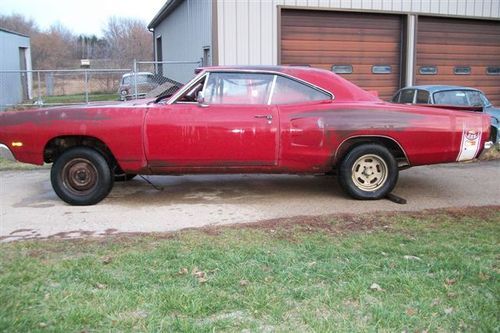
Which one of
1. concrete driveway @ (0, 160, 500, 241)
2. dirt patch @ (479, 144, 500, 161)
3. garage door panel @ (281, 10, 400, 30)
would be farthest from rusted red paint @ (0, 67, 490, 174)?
garage door panel @ (281, 10, 400, 30)

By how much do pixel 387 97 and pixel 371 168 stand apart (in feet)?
25.4

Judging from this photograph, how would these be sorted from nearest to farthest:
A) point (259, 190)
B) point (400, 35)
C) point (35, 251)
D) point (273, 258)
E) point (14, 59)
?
point (273, 258)
point (35, 251)
point (259, 190)
point (400, 35)
point (14, 59)

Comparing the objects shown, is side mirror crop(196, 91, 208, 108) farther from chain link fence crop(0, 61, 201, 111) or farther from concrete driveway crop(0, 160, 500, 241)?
chain link fence crop(0, 61, 201, 111)

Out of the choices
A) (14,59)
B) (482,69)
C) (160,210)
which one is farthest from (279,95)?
(14,59)

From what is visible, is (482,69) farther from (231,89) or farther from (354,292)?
(354,292)

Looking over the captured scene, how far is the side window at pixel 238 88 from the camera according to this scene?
6.49 m

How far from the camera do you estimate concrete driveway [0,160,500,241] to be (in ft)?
18.7

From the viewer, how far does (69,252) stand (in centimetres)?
471

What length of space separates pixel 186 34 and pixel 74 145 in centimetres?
987

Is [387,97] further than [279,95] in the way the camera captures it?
Yes

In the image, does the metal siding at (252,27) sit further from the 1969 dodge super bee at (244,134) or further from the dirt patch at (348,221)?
the dirt patch at (348,221)

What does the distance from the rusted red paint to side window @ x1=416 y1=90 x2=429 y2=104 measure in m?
4.15

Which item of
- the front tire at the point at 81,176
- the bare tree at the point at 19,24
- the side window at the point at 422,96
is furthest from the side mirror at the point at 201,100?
the bare tree at the point at 19,24

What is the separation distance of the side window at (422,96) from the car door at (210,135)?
5222mm
